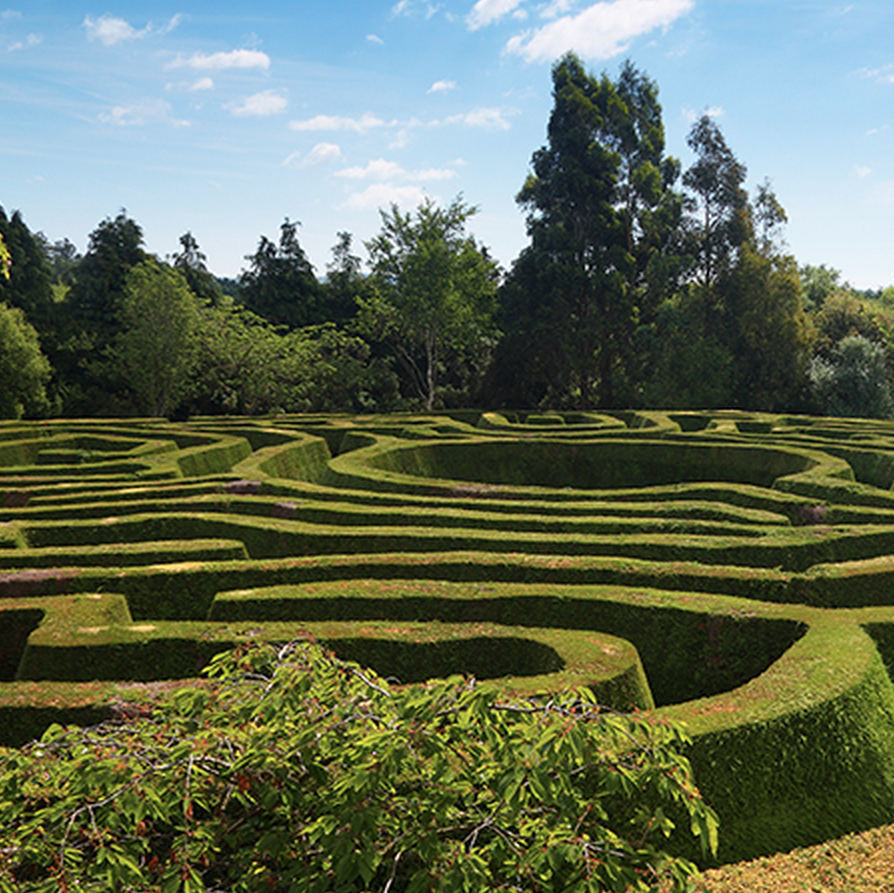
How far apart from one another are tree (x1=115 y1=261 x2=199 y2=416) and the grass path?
156 feet

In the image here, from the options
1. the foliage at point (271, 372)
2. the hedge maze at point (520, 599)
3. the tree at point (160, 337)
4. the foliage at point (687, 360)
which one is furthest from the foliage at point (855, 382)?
the tree at point (160, 337)

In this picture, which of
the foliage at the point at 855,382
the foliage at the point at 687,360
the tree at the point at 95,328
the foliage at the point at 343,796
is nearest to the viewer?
the foliage at the point at 343,796

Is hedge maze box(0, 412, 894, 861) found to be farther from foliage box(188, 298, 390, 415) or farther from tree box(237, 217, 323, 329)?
tree box(237, 217, 323, 329)

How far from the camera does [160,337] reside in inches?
1954

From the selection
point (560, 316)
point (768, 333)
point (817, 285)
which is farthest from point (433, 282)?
point (817, 285)

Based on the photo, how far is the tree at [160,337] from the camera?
163 feet

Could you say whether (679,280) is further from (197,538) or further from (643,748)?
(643,748)

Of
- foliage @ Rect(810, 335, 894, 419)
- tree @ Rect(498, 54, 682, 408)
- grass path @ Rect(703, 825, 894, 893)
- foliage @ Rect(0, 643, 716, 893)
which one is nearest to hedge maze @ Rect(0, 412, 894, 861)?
grass path @ Rect(703, 825, 894, 893)

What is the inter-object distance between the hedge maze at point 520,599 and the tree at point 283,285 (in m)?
44.7

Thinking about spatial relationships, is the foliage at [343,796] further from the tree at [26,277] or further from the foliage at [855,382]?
the tree at [26,277]

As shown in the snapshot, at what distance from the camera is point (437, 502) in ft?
63.0

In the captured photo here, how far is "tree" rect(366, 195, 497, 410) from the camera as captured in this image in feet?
176

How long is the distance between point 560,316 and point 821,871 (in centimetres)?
5099

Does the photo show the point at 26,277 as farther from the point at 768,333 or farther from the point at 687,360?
the point at 768,333
